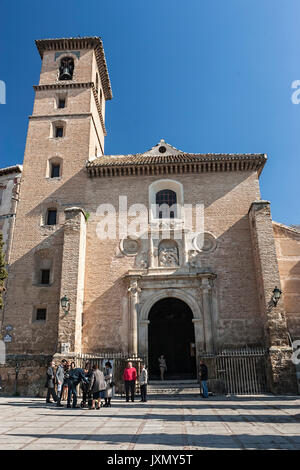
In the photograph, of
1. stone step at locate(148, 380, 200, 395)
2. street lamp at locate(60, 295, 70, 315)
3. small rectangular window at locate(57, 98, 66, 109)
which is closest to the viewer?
stone step at locate(148, 380, 200, 395)

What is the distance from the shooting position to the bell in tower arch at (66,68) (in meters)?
22.3

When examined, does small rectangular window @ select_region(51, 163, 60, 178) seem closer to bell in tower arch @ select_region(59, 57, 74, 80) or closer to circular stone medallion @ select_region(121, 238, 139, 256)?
circular stone medallion @ select_region(121, 238, 139, 256)

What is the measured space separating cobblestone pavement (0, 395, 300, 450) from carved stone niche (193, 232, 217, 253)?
7742 mm

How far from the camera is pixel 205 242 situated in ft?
56.0

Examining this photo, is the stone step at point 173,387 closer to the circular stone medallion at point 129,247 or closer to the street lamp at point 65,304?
the street lamp at point 65,304

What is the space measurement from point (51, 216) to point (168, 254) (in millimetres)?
6636

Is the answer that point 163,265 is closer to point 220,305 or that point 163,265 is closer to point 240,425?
point 220,305

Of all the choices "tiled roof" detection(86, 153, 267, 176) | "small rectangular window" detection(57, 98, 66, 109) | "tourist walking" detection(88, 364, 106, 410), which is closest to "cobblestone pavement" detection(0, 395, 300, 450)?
"tourist walking" detection(88, 364, 106, 410)

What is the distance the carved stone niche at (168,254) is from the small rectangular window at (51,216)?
586 centimetres

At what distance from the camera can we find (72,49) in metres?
23.1

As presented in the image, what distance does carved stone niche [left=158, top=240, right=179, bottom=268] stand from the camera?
16.8 meters

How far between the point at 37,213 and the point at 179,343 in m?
9.74

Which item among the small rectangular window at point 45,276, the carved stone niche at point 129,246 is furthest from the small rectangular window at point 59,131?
the small rectangular window at point 45,276
